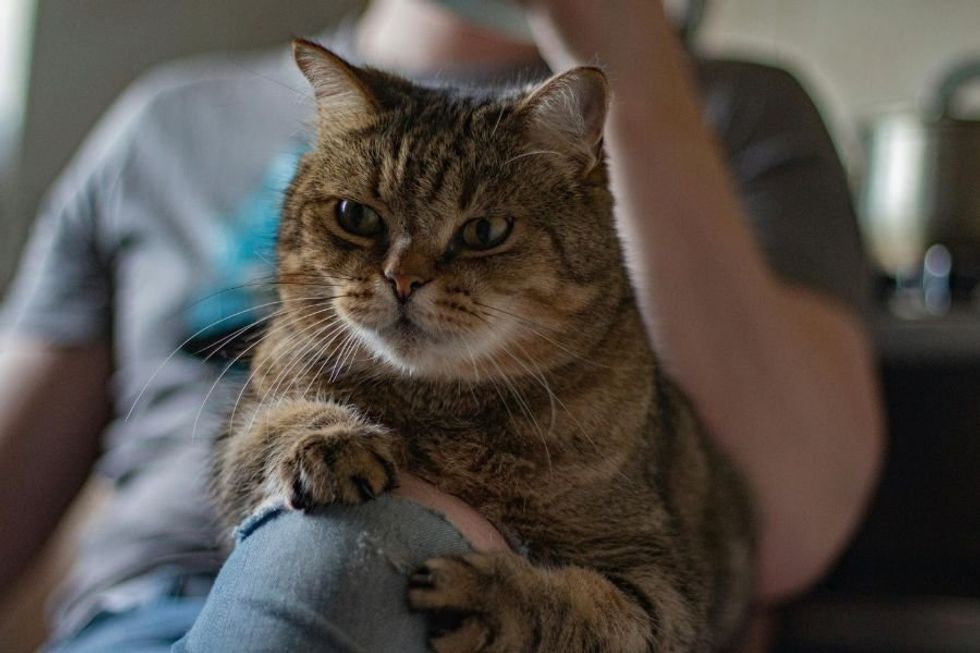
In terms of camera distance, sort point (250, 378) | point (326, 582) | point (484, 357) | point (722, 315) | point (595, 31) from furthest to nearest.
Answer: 1. point (722, 315)
2. point (595, 31)
3. point (250, 378)
4. point (484, 357)
5. point (326, 582)

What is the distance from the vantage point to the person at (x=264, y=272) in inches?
39.3

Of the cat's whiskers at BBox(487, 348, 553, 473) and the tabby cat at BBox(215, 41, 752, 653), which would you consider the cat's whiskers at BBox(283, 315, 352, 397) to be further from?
the cat's whiskers at BBox(487, 348, 553, 473)

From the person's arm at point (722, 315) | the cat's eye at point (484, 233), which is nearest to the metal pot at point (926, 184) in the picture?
the person's arm at point (722, 315)

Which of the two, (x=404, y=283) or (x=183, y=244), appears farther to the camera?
(x=183, y=244)

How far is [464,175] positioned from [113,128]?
0.98 m

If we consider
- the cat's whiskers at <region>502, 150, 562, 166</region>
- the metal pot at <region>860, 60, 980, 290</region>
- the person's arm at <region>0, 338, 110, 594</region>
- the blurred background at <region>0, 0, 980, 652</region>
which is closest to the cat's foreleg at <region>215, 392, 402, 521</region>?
the cat's whiskers at <region>502, 150, 562, 166</region>

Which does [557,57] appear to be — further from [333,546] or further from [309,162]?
[333,546]

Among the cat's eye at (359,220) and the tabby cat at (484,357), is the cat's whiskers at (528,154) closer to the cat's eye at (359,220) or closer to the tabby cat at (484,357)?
the tabby cat at (484,357)

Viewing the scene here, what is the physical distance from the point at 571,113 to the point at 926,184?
108 centimetres

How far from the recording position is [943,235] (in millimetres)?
1637

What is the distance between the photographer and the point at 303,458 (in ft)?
2.11

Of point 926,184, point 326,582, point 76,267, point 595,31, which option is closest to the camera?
point 326,582

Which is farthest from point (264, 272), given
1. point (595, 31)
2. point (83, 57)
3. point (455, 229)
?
point (83, 57)

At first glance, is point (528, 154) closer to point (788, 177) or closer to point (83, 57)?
point (788, 177)
